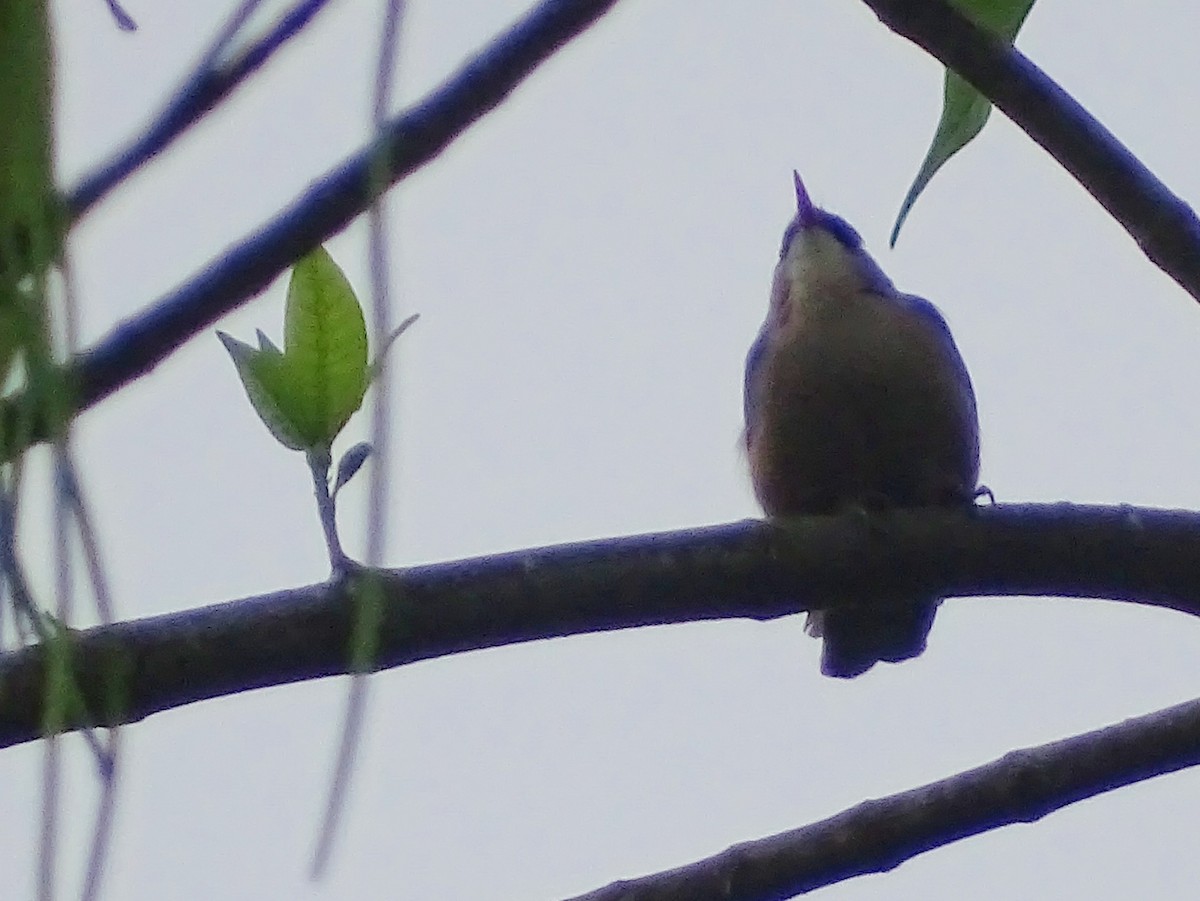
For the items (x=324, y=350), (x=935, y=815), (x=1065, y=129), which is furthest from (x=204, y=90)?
(x=935, y=815)

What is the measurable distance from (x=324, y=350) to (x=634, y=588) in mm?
263

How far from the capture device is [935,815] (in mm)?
1036

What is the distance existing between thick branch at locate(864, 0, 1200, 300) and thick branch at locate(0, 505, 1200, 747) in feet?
0.88

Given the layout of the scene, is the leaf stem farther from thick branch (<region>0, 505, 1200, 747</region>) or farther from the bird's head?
the bird's head

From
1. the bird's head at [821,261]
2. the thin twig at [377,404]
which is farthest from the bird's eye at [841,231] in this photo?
the thin twig at [377,404]

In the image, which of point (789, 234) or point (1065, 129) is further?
point (789, 234)

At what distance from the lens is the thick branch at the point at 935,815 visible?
99cm

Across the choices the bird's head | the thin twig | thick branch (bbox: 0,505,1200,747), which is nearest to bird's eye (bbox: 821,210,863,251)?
the bird's head

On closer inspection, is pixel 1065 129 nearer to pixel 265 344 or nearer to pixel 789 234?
pixel 265 344

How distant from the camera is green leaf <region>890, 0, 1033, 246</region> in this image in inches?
28.3

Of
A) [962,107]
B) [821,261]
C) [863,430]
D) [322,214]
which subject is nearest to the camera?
[322,214]

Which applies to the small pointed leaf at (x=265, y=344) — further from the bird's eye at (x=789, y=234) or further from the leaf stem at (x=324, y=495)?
the bird's eye at (x=789, y=234)

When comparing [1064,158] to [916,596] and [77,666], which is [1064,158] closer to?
[916,596]

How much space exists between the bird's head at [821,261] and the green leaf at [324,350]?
6.13ft
